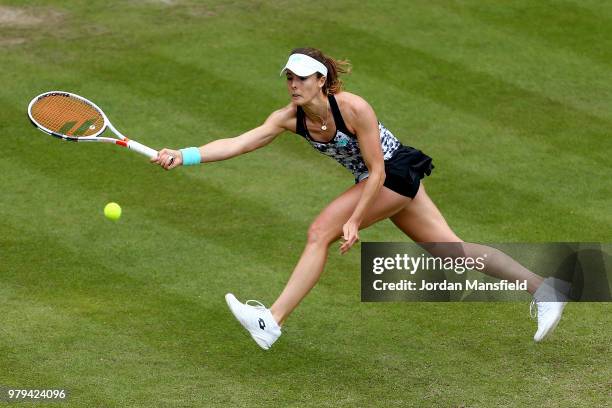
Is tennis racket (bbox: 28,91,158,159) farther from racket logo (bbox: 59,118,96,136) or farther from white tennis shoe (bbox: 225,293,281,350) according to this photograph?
white tennis shoe (bbox: 225,293,281,350)

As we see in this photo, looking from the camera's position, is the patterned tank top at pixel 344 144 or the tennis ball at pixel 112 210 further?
the tennis ball at pixel 112 210

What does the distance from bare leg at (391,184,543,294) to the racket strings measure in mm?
2481

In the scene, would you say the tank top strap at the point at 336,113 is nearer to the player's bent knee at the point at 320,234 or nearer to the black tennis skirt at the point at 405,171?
the black tennis skirt at the point at 405,171

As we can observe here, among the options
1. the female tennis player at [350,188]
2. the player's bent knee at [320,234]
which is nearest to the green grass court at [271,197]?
the female tennis player at [350,188]

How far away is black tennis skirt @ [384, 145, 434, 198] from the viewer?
367 inches

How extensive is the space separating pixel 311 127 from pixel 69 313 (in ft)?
8.23

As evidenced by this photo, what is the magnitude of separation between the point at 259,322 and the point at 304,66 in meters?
1.83

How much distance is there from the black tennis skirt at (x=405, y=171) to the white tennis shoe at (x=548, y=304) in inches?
49.5

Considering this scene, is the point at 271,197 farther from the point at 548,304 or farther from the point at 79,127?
→ the point at 548,304

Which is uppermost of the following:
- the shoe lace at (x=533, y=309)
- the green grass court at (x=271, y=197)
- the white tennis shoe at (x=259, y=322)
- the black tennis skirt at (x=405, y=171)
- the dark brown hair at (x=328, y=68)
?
the dark brown hair at (x=328, y=68)

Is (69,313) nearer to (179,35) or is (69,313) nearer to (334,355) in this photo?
(334,355)

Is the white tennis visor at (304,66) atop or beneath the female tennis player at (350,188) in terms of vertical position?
atop

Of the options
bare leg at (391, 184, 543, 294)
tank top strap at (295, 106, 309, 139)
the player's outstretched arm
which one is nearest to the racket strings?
the player's outstretched arm

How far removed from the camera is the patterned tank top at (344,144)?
9.04m
